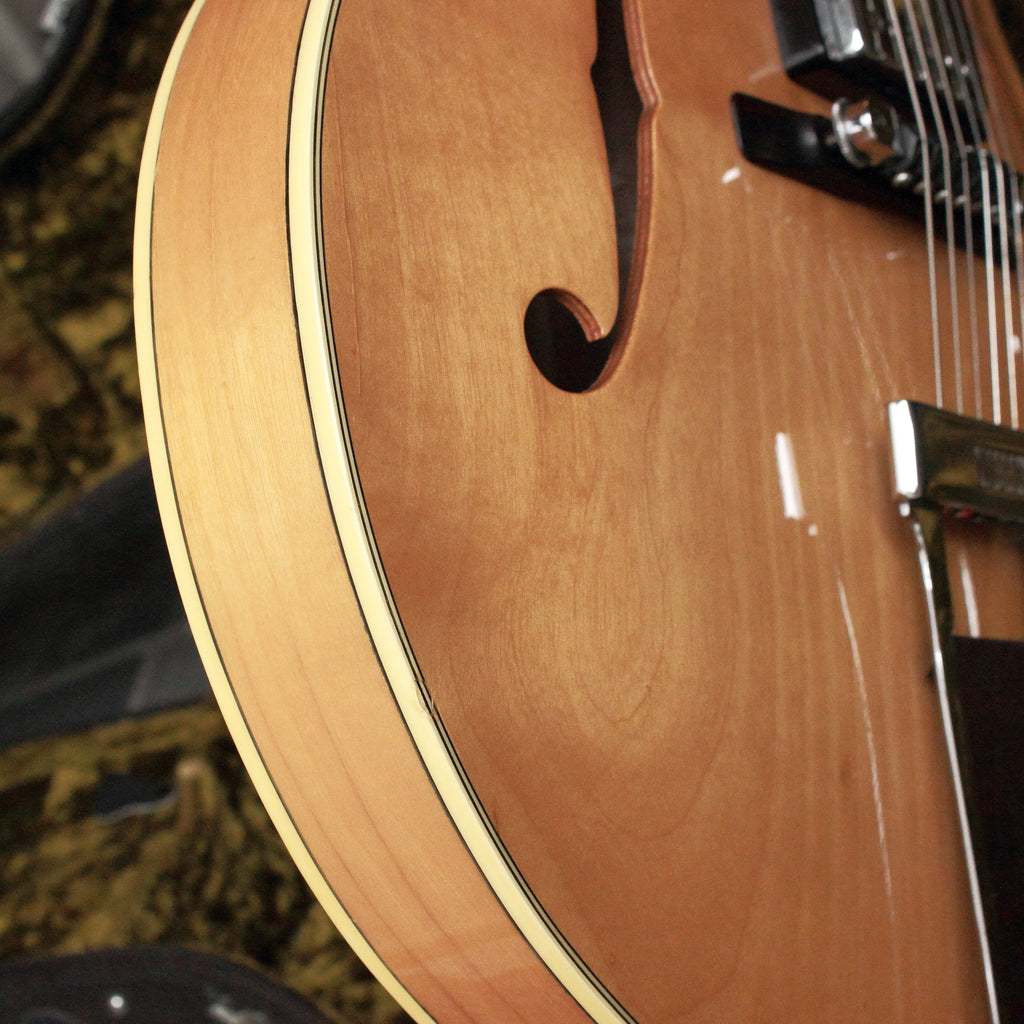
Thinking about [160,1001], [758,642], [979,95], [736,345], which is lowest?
[160,1001]

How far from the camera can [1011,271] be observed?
21.7 inches

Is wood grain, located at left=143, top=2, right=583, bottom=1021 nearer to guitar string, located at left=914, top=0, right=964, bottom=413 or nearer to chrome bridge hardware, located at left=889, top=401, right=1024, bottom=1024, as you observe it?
chrome bridge hardware, located at left=889, top=401, right=1024, bottom=1024

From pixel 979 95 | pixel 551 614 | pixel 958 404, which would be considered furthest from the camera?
pixel 979 95

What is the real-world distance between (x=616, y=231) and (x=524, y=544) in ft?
0.44

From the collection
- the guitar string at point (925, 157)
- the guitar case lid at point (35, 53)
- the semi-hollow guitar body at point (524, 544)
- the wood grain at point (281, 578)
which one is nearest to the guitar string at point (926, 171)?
the guitar string at point (925, 157)

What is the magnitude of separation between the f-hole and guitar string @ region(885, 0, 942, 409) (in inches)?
7.6

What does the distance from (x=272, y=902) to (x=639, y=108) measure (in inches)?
20.3

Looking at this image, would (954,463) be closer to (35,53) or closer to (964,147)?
(964,147)

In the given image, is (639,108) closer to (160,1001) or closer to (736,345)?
(736,345)

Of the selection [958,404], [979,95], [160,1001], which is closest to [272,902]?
[160,1001]

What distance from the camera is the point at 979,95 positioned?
0.57m

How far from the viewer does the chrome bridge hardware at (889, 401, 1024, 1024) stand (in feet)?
1.17

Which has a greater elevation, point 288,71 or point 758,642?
point 288,71

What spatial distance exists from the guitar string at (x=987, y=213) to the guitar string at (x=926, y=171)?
0.04 metres
